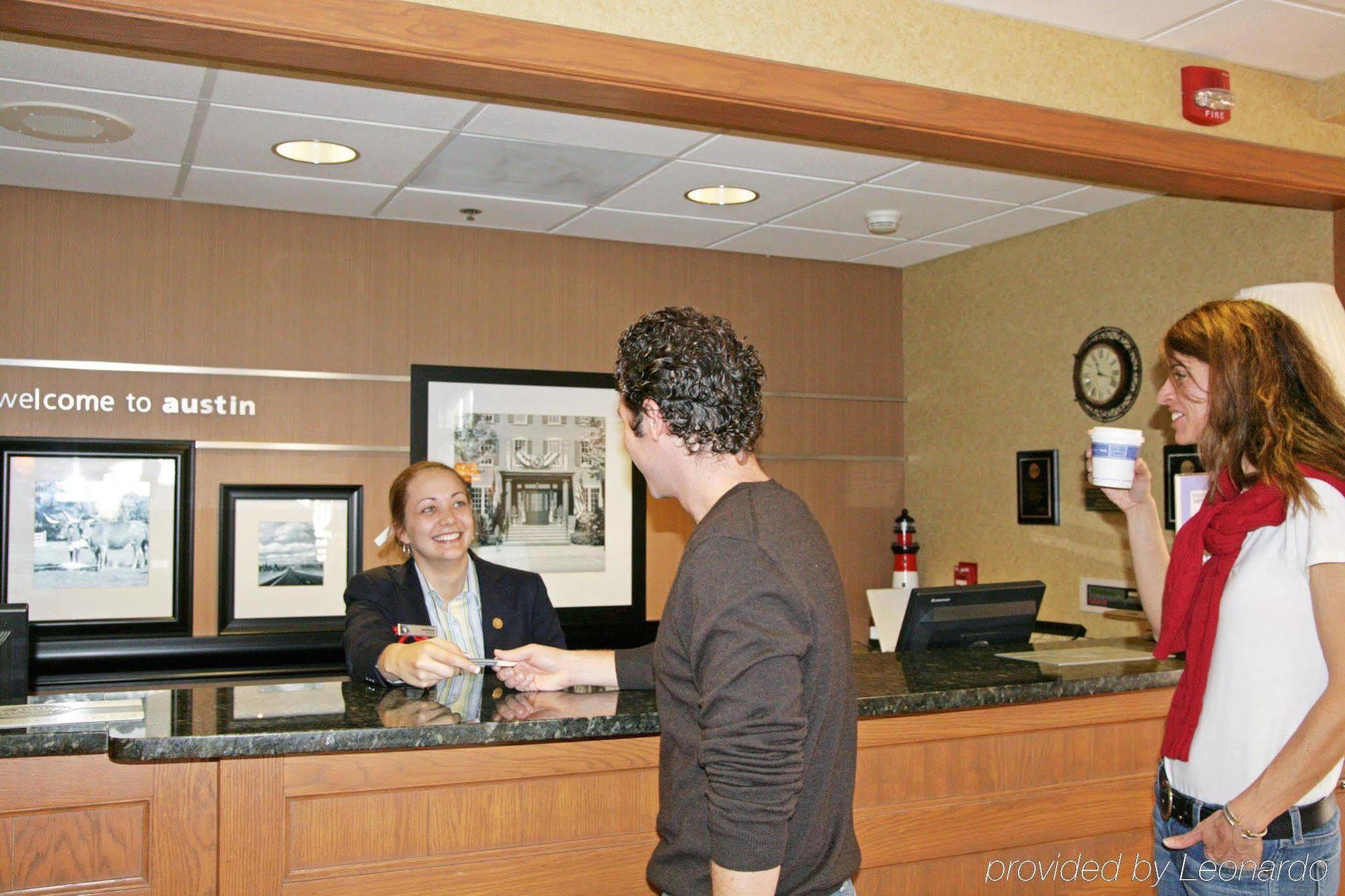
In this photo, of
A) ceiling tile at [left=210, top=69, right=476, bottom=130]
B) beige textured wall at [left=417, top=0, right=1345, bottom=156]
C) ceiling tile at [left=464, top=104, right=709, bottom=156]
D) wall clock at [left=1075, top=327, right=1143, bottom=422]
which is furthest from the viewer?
wall clock at [left=1075, top=327, right=1143, bottom=422]

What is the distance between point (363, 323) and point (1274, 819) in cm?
427

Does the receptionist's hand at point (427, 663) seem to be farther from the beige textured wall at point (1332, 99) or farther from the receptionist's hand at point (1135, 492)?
the beige textured wall at point (1332, 99)

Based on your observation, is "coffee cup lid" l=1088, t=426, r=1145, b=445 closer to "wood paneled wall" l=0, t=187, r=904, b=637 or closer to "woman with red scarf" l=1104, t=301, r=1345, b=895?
"woman with red scarf" l=1104, t=301, r=1345, b=895

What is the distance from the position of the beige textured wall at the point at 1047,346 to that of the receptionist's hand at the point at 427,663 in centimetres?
346

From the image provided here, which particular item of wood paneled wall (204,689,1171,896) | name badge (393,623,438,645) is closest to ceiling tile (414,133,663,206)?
name badge (393,623,438,645)

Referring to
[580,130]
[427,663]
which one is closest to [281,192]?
[580,130]

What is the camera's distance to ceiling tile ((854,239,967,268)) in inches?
228

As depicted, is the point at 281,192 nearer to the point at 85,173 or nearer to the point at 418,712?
the point at 85,173

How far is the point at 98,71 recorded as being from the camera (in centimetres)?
340

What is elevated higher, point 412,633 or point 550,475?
point 550,475

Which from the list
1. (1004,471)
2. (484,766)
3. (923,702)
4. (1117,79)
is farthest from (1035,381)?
(484,766)

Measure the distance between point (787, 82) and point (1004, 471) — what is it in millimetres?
3128

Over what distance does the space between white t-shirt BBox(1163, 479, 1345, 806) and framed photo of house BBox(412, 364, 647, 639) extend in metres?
3.84

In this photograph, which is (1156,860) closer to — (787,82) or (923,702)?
(923,702)
